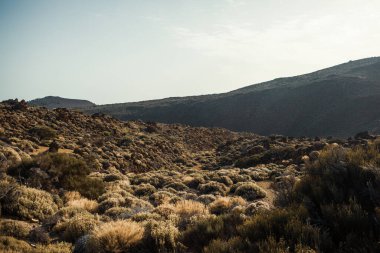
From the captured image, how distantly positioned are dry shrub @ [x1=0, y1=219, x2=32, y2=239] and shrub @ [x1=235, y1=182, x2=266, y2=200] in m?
10.9

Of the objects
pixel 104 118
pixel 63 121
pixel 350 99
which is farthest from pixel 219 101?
pixel 63 121

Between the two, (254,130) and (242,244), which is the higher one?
(242,244)

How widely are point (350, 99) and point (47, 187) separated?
91975 millimetres

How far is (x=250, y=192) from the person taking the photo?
57.5ft

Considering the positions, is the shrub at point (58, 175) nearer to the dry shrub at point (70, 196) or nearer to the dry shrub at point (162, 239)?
the dry shrub at point (70, 196)

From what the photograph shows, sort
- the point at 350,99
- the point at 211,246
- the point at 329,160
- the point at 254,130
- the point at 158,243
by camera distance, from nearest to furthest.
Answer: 1. the point at 211,246
2. the point at 158,243
3. the point at 329,160
4. the point at 350,99
5. the point at 254,130

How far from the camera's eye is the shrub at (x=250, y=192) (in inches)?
668

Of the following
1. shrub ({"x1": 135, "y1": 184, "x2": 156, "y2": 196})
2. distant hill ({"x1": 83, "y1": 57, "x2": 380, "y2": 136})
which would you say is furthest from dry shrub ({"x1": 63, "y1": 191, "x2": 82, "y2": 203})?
distant hill ({"x1": 83, "y1": 57, "x2": 380, "y2": 136})

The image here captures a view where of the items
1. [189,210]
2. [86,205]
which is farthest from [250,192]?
[86,205]

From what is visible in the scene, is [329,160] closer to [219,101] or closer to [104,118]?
[104,118]

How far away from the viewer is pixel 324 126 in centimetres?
8388

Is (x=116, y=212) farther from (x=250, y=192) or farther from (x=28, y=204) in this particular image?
(x=250, y=192)

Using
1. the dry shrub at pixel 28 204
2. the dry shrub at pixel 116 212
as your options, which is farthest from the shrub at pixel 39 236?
the dry shrub at pixel 116 212

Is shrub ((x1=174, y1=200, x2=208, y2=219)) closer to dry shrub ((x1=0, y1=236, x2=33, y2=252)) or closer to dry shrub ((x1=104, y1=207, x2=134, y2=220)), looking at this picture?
dry shrub ((x1=104, y1=207, x2=134, y2=220))
